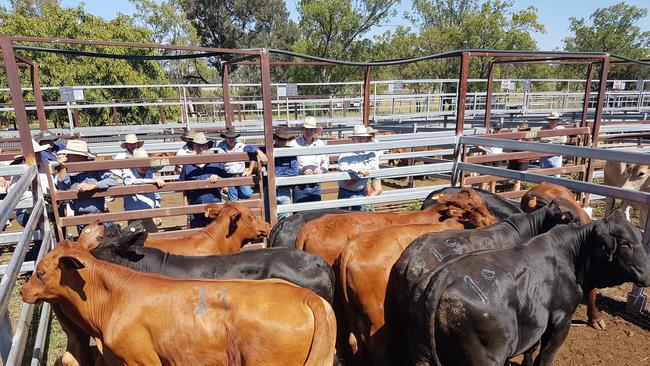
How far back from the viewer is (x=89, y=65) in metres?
20.1

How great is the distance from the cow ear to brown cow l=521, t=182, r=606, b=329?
4.23 metres

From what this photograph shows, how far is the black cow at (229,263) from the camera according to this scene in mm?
3504

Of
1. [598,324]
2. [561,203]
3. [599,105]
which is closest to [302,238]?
[561,203]

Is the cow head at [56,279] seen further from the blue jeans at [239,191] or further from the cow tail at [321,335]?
the blue jeans at [239,191]

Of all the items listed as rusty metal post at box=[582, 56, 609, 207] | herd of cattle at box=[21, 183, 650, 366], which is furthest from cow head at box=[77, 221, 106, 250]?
rusty metal post at box=[582, 56, 609, 207]

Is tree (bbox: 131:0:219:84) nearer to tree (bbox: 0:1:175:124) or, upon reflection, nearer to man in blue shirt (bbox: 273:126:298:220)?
tree (bbox: 0:1:175:124)

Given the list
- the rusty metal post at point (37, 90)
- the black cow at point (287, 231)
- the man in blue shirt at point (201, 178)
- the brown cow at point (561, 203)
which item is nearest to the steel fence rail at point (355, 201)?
the black cow at point (287, 231)

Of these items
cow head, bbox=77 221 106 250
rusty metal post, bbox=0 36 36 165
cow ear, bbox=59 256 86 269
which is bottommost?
cow head, bbox=77 221 106 250

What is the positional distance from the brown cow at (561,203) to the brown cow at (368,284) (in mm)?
1992

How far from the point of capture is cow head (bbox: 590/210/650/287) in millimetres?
3436

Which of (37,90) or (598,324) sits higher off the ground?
(37,90)

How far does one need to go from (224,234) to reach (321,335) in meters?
2.27

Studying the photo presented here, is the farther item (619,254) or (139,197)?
(139,197)

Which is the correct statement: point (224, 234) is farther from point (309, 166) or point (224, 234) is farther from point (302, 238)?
point (309, 166)
